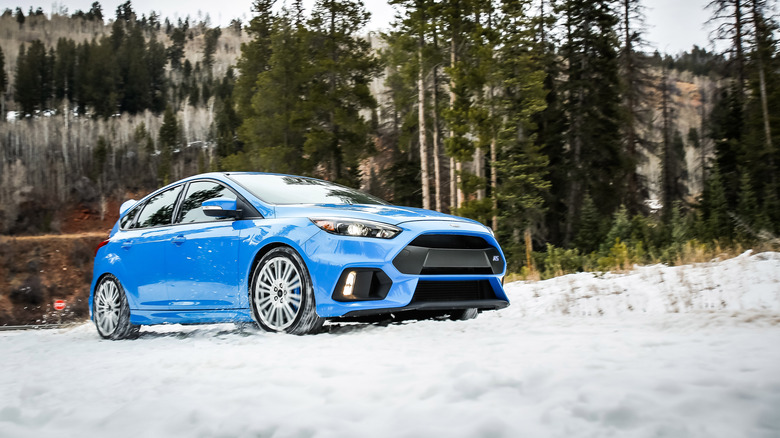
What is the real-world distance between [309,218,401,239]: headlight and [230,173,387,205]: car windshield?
0.82 metres

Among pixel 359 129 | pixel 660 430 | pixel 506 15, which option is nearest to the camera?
pixel 660 430

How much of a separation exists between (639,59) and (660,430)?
140 feet

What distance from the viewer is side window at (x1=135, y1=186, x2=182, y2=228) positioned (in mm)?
7117

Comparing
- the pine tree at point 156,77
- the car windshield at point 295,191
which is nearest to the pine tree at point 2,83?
the pine tree at point 156,77

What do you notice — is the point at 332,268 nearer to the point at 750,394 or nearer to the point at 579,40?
the point at 750,394

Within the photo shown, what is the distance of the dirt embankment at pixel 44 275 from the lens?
73906 millimetres

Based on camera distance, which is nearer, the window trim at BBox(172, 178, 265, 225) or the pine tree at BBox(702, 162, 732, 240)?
the window trim at BBox(172, 178, 265, 225)

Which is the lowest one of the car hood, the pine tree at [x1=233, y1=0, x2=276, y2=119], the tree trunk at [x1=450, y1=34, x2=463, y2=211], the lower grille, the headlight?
the lower grille

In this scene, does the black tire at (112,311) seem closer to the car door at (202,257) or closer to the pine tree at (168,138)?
the car door at (202,257)

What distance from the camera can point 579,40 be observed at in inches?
1644

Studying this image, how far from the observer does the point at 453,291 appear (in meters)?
5.77

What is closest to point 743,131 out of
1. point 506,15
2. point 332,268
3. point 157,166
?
point 506,15

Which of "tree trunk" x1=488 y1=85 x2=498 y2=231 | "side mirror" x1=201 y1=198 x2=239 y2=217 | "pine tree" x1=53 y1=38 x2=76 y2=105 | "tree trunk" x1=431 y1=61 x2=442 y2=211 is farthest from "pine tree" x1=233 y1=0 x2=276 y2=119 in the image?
"pine tree" x1=53 y1=38 x2=76 y2=105

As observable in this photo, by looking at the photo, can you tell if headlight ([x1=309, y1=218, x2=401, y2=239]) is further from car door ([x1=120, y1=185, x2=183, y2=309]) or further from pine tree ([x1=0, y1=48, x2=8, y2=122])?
pine tree ([x1=0, y1=48, x2=8, y2=122])
